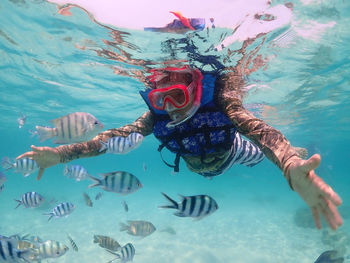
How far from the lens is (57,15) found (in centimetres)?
888

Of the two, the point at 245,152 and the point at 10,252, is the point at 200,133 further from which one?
the point at 10,252

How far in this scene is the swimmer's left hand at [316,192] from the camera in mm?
2166

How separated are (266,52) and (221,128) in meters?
6.96

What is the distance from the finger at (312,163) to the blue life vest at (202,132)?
281 cm

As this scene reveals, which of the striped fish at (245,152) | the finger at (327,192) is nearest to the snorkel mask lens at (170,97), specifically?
the striped fish at (245,152)

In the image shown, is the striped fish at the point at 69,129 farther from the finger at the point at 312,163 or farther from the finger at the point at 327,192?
the finger at the point at 327,192

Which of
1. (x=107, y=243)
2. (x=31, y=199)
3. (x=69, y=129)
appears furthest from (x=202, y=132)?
(x=31, y=199)

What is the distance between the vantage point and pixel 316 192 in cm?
228

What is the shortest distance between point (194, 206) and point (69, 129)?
252 centimetres

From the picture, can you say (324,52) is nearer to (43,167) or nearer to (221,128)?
(221,128)

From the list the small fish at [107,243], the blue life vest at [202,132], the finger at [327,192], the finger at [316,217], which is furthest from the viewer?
the small fish at [107,243]

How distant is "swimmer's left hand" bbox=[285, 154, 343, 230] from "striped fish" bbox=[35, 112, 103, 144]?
3225mm

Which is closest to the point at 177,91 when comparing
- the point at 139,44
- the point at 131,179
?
the point at 131,179

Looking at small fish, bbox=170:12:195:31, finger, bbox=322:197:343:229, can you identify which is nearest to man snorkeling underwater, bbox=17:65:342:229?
finger, bbox=322:197:343:229
